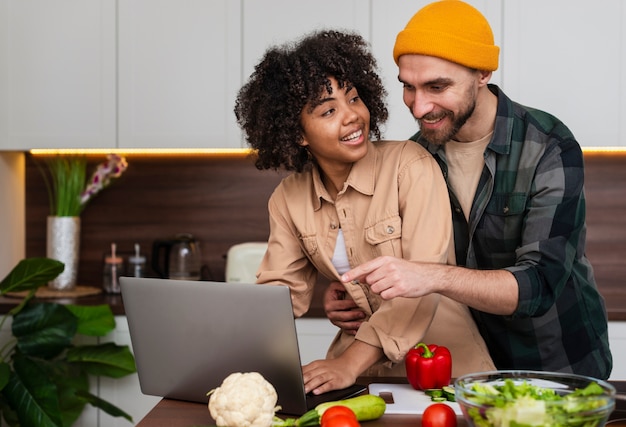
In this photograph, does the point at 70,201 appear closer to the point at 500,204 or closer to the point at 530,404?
the point at 500,204

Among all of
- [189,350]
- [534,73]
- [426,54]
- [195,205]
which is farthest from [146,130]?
[189,350]

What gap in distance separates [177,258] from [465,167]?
5.89ft

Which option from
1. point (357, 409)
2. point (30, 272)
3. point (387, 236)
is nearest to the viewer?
point (357, 409)

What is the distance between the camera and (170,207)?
12.5ft

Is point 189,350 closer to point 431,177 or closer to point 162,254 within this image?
point 431,177

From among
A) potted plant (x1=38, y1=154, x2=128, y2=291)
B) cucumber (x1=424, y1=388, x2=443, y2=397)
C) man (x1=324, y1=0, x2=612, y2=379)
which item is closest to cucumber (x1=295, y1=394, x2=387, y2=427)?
cucumber (x1=424, y1=388, x2=443, y2=397)

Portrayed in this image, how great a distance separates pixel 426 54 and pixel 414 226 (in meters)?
0.40

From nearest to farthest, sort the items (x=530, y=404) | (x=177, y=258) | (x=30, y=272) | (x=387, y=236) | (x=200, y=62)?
(x=530, y=404)
(x=387, y=236)
(x=30, y=272)
(x=200, y=62)
(x=177, y=258)

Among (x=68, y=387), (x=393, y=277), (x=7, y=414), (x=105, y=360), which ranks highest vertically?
(x=393, y=277)

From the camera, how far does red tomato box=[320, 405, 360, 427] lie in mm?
1241

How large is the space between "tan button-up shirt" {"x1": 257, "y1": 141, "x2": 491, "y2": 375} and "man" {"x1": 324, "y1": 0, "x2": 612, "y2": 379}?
81 mm

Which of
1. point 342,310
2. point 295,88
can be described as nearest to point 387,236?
point 342,310

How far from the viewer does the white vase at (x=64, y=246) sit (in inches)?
141

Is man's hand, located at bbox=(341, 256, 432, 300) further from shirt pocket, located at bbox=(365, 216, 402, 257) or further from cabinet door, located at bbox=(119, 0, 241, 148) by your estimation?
cabinet door, located at bbox=(119, 0, 241, 148)
